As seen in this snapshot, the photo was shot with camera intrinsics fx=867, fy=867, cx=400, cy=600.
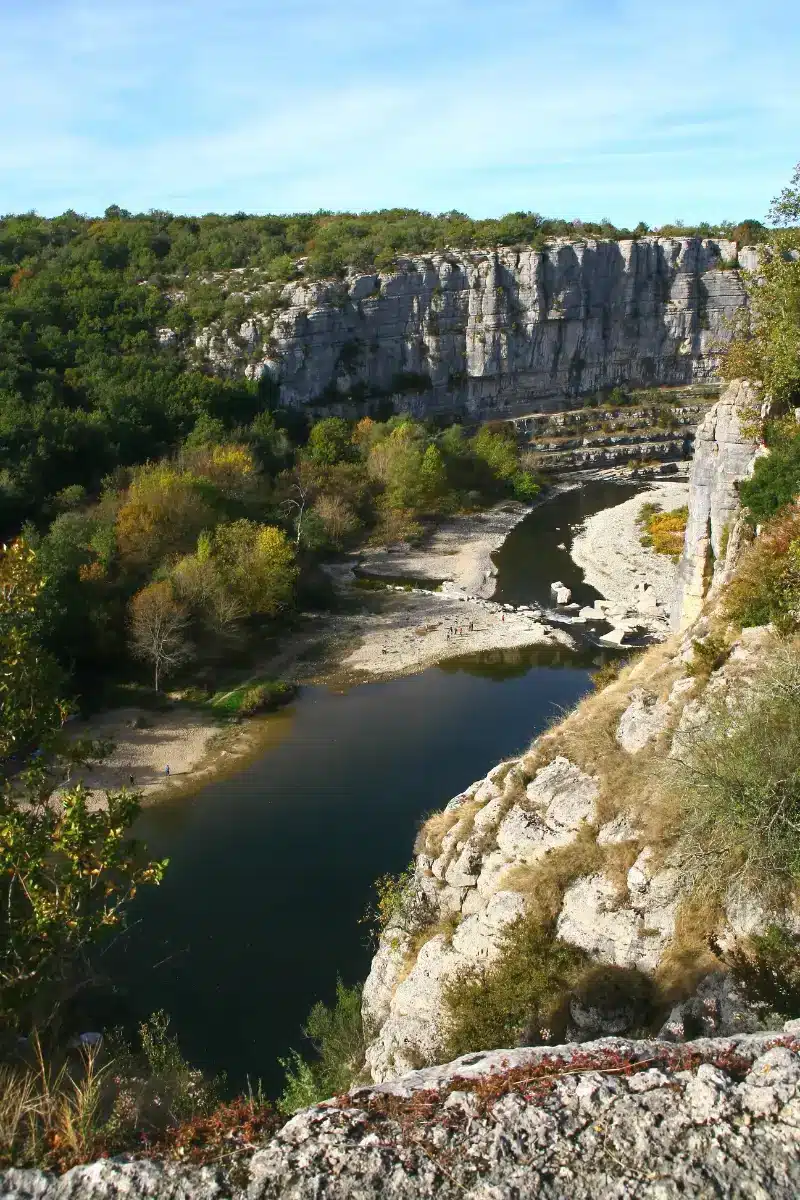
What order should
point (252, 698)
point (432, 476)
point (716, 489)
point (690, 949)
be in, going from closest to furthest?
point (690, 949), point (716, 489), point (252, 698), point (432, 476)

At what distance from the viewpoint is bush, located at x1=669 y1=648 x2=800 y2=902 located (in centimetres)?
677

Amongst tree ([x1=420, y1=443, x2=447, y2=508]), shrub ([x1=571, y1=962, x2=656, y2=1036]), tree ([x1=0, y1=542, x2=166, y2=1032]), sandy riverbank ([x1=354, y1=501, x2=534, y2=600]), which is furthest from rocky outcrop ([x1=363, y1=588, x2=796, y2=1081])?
tree ([x1=420, y1=443, x2=447, y2=508])

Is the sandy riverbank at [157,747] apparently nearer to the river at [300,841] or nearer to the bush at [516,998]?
the river at [300,841]

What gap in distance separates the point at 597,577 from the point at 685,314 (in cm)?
4191

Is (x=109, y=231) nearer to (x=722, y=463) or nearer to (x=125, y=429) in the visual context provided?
(x=125, y=429)

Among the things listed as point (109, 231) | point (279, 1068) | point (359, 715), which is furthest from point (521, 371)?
Answer: point (279, 1068)

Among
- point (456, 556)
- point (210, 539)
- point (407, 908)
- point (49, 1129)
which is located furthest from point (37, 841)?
point (456, 556)

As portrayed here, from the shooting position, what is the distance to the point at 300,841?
1664cm

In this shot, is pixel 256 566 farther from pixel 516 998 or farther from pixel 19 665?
pixel 19 665

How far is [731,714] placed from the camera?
7.84m

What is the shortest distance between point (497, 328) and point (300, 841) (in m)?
49.1

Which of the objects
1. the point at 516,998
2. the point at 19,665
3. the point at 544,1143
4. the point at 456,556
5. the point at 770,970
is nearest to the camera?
the point at 544,1143

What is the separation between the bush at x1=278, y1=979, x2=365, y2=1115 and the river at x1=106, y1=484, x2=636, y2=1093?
0.94 meters

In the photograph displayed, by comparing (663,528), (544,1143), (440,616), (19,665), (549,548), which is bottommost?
(440,616)
